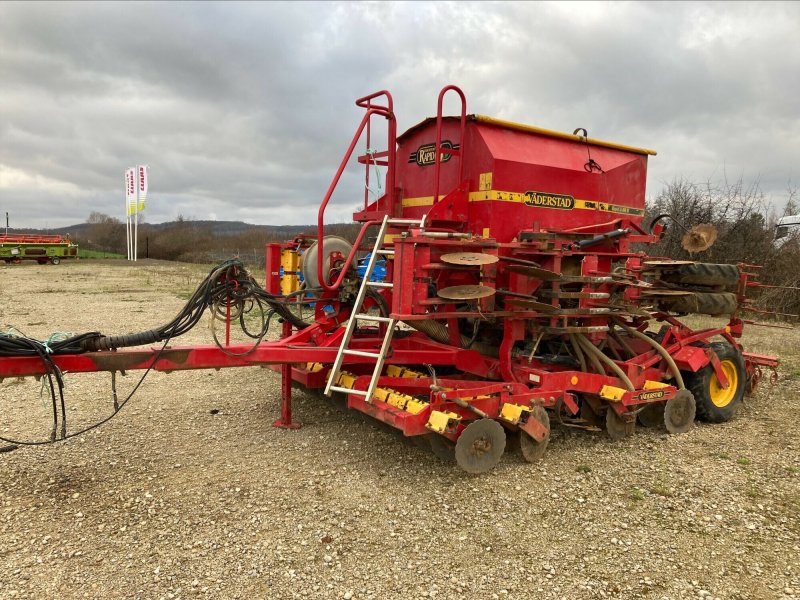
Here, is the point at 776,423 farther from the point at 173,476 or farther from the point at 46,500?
the point at 46,500

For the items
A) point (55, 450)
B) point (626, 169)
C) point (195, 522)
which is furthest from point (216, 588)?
point (626, 169)

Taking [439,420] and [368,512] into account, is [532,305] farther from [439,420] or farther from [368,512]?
[368,512]

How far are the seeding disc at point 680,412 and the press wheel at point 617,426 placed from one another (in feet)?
1.47

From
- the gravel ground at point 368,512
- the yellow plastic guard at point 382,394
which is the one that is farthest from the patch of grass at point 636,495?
the yellow plastic guard at point 382,394

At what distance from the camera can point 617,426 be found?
211 inches

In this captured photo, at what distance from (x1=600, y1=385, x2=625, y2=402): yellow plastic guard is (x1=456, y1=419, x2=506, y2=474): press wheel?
4.06ft

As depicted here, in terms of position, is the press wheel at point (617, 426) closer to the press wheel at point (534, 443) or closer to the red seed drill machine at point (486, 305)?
the red seed drill machine at point (486, 305)

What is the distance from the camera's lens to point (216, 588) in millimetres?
3053

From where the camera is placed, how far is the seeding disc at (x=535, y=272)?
186 inches

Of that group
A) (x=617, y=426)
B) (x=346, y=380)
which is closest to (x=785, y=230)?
(x=617, y=426)

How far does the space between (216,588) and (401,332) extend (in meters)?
3.53

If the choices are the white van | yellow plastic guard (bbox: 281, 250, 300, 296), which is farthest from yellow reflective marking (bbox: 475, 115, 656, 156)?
the white van

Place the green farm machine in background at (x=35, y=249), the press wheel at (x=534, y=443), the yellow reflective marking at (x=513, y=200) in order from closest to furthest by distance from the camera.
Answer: the press wheel at (x=534, y=443) < the yellow reflective marking at (x=513, y=200) < the green farm machine in background at (x=35, y=249)

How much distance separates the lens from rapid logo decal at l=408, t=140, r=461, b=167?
17.9 feet
